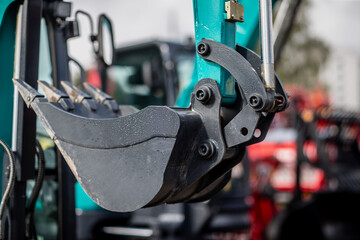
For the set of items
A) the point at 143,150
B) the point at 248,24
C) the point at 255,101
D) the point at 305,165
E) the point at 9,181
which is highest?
the point at 248,24

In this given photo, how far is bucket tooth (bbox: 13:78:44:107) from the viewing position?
189cm

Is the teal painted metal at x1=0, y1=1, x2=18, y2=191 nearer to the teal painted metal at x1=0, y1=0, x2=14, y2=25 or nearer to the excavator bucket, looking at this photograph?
the teal painted metal at x1=0, y1=0, x2=14, y2=25

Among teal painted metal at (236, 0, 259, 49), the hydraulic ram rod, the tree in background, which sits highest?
the tree in background

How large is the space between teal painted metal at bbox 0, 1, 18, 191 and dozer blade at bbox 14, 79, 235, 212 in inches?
12.4

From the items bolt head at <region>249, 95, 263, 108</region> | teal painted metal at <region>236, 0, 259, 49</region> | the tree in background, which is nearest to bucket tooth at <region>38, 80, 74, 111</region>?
bolt head at <region>249, 95, 263, 108</region>

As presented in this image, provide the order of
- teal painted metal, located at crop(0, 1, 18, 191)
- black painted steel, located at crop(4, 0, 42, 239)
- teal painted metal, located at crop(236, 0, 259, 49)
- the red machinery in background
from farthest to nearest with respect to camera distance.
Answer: the red machinery in background, teal painted metal, located at crop(236, 0, 259, 49), teal painted metal, located at crop(0, 1, 18, 191), black painted steel, located at crop(4, 0, 42, 239)

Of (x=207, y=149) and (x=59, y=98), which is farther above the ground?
(x=59, y=98)

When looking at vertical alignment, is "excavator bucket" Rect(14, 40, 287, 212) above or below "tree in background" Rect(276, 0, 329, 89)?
below

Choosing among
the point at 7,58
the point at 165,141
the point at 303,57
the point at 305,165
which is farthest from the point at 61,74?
the point at 303,57

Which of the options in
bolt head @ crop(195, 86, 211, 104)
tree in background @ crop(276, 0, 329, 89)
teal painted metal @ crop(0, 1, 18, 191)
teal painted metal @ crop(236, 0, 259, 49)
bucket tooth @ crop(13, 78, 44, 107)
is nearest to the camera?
bolt head @ crop(195, 86, 211, 104)

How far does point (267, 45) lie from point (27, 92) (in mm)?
860

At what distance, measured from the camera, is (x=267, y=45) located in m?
1.66

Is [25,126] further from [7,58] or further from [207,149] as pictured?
[207,149]

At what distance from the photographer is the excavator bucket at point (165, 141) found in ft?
5.36
